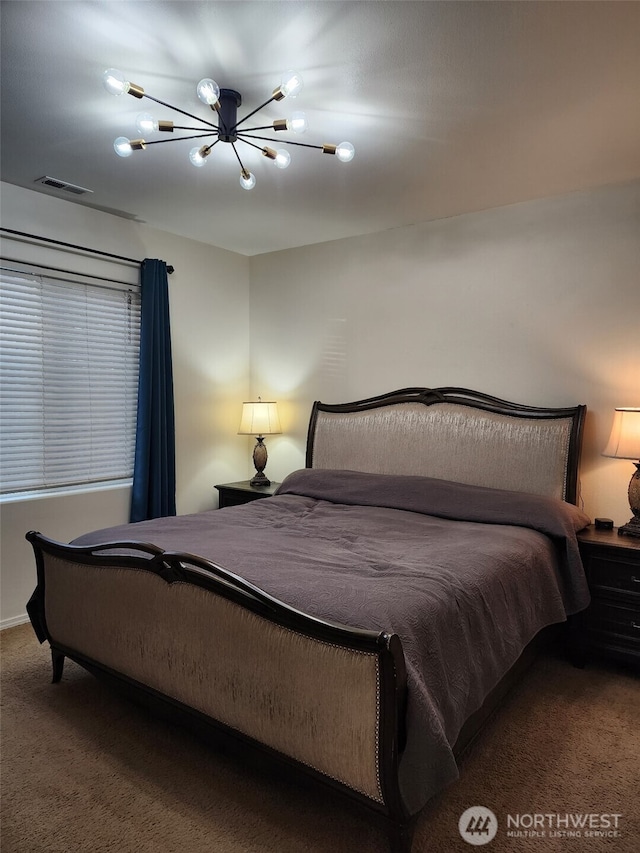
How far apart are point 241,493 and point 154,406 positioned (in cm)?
89

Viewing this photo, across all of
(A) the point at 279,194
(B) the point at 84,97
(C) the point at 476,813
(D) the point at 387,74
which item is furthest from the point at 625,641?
(B) the point at 84,97

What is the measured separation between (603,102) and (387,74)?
0.91 metres

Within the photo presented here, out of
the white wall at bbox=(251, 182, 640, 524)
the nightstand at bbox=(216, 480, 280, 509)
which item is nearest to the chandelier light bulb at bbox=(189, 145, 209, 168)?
the white wall at bbox=(251, 182, 640, 524)

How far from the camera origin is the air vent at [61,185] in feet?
10.3

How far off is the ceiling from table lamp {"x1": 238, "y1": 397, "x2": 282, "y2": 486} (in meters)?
1.56

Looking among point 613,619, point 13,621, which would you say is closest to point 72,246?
point 13,621

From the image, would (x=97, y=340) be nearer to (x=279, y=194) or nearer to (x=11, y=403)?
(x=11, y=403)

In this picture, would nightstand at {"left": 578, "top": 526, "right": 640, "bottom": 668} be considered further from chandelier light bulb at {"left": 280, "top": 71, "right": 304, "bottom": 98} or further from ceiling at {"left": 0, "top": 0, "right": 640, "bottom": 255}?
chandelier light bulb at {"left": 280, "top": 71, "right": 304, "bottom": 98}

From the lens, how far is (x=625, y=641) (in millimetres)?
2721

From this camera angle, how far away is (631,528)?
286cm

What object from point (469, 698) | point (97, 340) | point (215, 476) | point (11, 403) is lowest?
point (469, 698)

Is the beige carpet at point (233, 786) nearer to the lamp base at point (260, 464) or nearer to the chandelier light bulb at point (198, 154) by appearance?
the lamp base at point (260, 464)

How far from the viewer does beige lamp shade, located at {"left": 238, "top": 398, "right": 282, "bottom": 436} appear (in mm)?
4371

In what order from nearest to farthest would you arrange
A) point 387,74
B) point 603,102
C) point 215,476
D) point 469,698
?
point 469,698 < point 387,74 < point 603,102 < point 215,476
